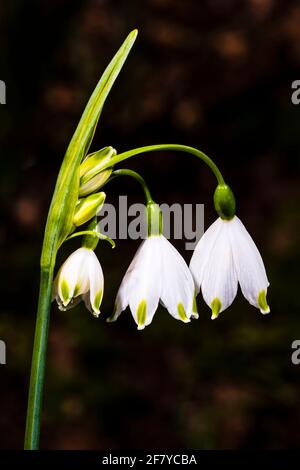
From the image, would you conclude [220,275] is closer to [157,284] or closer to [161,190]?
[157,284]

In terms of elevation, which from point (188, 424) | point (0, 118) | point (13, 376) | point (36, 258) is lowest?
point (188, 424)

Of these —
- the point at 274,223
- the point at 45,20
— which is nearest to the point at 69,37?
the point at 45,20

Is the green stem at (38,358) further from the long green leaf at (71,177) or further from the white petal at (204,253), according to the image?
the white petal at (204,253)

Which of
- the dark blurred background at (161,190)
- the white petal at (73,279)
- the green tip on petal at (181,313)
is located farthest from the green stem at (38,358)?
the dark blurred background at (161,190)

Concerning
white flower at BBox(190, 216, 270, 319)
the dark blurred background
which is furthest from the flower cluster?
the dark blurred background

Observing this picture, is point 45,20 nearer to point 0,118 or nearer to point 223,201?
point 0,118

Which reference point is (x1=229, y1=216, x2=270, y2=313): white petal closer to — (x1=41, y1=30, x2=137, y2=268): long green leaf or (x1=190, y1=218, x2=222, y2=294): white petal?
(x1=190, y1=218, x2=222, y2=294): white petal
